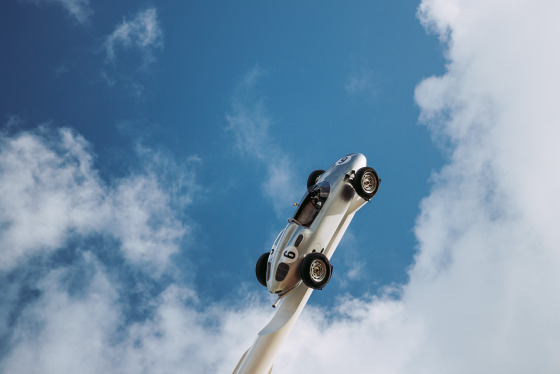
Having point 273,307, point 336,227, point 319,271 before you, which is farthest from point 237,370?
point 336,227

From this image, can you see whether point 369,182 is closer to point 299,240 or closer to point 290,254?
point 299,240

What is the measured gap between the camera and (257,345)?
18250 mm

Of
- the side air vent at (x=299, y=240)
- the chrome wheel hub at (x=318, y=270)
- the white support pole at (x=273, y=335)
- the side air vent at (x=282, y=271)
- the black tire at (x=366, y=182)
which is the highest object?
the black tire at (x=366, y=182)

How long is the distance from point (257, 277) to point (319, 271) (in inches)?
134

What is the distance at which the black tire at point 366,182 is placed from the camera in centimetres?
1970

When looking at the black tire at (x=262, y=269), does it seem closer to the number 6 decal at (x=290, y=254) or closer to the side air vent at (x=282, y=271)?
the side air vent at (x=282, y=271)

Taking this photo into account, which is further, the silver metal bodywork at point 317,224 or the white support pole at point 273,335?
the silver metal bodywork at point 317,224

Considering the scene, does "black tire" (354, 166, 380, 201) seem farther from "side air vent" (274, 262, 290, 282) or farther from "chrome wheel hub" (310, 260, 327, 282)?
"side air vent" (274, 262, 290, 282)

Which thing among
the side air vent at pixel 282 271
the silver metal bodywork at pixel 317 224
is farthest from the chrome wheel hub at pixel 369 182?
the side air vent at pixel 282 271

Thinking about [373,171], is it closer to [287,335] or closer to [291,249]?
[291,249]

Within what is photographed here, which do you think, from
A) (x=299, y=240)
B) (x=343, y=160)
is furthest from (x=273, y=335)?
(x=343, y=160)

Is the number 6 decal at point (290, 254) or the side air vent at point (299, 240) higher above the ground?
the side air vent at point (299, 240)

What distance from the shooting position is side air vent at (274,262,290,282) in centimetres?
1834

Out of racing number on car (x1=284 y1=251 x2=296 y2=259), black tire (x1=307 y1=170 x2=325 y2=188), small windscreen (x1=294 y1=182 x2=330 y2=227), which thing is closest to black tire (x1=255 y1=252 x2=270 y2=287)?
small windscreen (x1=294 y1=182 x2=330 y2=227)
